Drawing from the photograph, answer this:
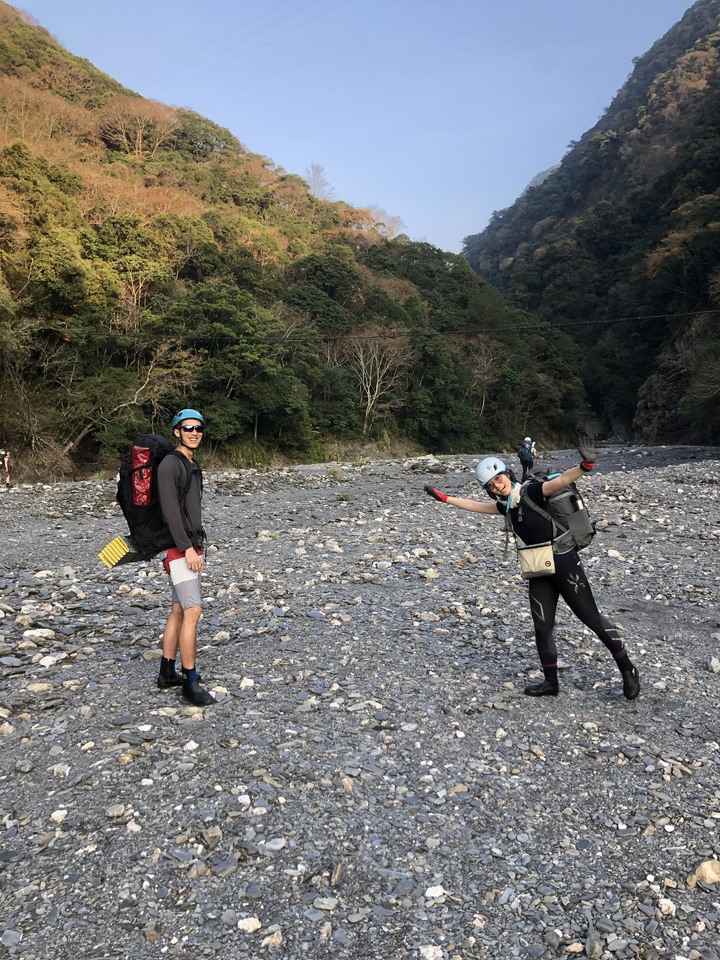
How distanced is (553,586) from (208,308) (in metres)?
29.6

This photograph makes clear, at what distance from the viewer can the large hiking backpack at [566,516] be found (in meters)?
4.89

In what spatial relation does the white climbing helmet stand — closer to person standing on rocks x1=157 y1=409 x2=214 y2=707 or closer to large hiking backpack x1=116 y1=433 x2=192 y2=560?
person standing on rocks x1=157 y1=409 x2=214 y2=707

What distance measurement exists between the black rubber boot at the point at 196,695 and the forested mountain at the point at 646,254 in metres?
32.7

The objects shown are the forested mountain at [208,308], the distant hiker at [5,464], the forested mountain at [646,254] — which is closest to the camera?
the distant hiker at [5,464]

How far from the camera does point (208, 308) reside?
3091 cm

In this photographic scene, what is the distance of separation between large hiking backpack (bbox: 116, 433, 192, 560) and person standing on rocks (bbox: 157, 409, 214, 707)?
0.32ft

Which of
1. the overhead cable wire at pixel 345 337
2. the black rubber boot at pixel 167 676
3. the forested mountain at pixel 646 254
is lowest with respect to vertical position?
the black rubber boot at pixel 167 676

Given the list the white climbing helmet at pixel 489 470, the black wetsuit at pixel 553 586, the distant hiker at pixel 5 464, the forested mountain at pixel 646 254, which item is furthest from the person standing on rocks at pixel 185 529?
the forested mountain at pixel 646 254

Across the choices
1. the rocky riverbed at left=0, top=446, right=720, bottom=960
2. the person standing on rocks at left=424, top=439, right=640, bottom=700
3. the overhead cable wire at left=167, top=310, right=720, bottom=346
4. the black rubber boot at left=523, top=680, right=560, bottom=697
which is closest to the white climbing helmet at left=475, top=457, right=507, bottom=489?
the person standing on rocks at left=424, top=439, right=640, bottom=700

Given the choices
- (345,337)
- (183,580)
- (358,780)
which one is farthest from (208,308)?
(358,780)

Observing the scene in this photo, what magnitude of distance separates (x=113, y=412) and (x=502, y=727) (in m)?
26.1

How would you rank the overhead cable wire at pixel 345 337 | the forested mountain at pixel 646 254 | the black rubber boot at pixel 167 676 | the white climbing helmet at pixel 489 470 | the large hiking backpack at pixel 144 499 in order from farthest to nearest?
the forested mountain at pixel 646 254 < the overhead cable wire at pixel 345 337 < the black rubber boot at pixel 167 676 < the white climbing helmet at pixel 489 470 < the large hiking backpack at pixel 144 499

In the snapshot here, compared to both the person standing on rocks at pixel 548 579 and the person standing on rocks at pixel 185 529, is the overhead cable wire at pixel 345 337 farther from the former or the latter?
the person standing on rocks at pixel 548 579

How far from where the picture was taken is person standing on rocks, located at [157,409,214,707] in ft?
14.8
